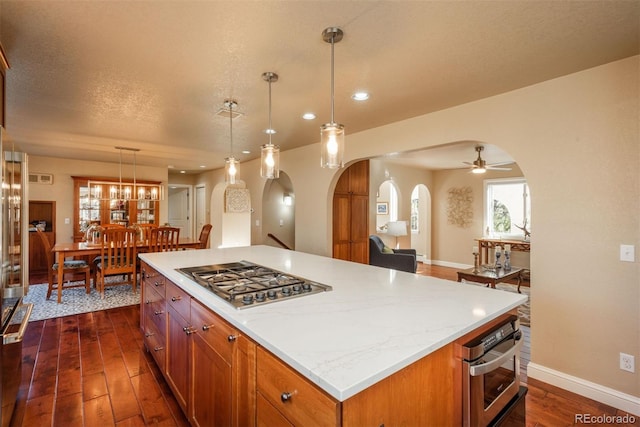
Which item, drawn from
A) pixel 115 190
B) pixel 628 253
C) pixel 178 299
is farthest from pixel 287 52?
pixel 115 190

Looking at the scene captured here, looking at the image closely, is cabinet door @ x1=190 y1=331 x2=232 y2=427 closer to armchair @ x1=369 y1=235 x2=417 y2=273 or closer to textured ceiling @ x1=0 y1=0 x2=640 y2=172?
textured ceiling @ x1=0 y1=0 x2=640 y2=172

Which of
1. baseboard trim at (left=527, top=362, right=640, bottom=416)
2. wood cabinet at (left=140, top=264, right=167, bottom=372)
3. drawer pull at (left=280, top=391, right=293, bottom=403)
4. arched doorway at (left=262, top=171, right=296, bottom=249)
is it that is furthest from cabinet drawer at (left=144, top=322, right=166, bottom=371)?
arched doorway at (left=262, top=171, right=296, bottom=249)

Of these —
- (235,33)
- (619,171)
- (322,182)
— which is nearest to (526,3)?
(619,171)

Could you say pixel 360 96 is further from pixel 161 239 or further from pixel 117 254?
pixel 117 254

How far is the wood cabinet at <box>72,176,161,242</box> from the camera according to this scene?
6434 mm

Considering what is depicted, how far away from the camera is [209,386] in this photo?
5.04 feet

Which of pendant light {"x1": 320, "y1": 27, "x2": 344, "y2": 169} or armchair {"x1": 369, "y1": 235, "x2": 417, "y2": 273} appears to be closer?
pendant light {"x1": 320, "y1": 27, "x2": 344, "y2": 169}

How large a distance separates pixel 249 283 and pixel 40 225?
644 centimetres

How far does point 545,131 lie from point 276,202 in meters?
5.25

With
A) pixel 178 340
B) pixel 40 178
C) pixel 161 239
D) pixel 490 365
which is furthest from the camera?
pixel 40 178

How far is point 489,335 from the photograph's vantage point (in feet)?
4.34

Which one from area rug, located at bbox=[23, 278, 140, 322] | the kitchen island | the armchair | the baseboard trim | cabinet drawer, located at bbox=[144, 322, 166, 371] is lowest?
the baseboard trim

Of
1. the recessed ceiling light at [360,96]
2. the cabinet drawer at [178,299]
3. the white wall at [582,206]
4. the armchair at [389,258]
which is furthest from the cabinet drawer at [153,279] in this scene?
the armchair at [389,258]

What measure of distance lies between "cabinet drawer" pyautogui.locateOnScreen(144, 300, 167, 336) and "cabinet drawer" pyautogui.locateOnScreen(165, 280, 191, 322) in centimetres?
18
